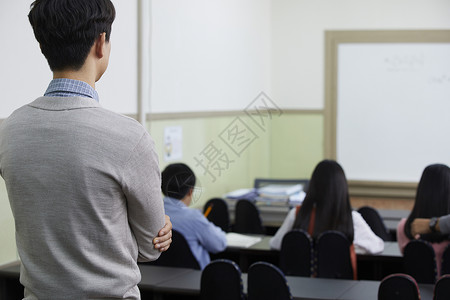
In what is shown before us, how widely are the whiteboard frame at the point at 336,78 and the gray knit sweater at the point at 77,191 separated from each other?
20.8ft

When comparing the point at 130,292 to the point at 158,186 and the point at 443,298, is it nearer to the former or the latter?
the point at 158,186

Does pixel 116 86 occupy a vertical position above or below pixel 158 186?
above

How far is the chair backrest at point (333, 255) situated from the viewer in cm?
340

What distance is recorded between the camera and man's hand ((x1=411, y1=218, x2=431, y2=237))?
3.55 meters

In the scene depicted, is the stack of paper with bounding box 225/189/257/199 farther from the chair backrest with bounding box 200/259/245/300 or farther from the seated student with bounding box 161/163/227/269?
the chair backrest with bounding box 200/259/245/300

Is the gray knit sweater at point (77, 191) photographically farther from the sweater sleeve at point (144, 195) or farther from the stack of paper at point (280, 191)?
the stack of paper at point (280, 191)

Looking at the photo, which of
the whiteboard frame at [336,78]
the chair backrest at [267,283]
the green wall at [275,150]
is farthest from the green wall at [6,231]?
the whiteboard frame at [336,78]

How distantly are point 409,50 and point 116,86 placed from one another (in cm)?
424

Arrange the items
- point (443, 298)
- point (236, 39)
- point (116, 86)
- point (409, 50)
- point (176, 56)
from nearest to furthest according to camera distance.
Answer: point (443, 298)
point (116, 86)
point (176, 56)
point (236, 39)
point (409, 50)

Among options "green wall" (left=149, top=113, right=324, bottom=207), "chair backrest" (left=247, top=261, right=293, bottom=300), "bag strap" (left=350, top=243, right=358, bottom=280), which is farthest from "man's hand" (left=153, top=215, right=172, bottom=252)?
"green wall" (left=149, top=113, right=324, bottom=207)

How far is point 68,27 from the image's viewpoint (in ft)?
4.12

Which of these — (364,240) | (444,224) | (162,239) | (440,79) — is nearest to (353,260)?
(364,240)

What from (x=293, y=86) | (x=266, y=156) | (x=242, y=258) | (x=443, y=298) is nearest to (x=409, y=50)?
(x=293, y=86)

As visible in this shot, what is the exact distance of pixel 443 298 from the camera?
2389 millimetres
